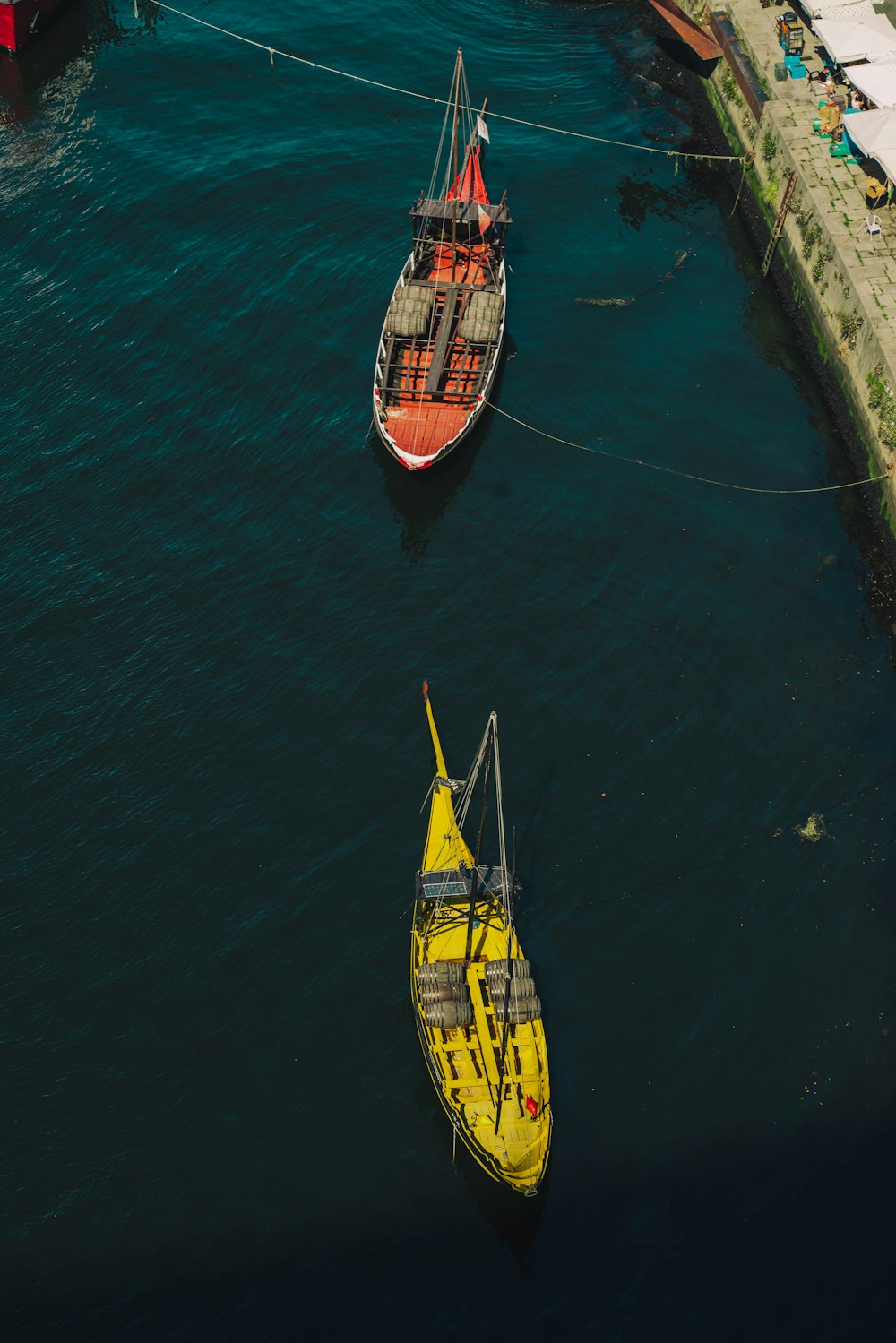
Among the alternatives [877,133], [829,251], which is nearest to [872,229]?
[829,251]

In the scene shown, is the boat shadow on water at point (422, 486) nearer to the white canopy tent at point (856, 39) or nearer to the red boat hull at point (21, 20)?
the white canopy tent at point (856, 39)

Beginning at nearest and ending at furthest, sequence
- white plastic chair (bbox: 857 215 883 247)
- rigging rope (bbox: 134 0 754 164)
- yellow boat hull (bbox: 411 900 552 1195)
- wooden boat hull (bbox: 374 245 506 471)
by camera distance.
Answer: yellow boat hull (bbox: 411 900 552 1195) → wooden boat hull (bbox: 374 245 506 471) → white plastic chair (bbox: 857 215 883 247) → rigging rope (bbox: 134 0 754 164)

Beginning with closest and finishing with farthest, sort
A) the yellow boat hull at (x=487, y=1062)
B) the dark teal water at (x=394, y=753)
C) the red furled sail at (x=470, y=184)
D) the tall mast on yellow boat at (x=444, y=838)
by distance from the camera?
the yellow boat hull at (x=487, y=1062) → the dark teal water at (x=394, y=753) → the tall mast on yellow boat at (x=444, y=838) → the red furled sail at (x=470, y=184)

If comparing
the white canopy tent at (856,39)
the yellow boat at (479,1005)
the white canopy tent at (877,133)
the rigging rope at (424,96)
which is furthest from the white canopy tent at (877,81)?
the yellow boat at (479,1005)

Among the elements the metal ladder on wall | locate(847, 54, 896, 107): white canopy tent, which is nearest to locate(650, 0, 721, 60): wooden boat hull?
locate(847, 54, 896, 107): white canopy tent

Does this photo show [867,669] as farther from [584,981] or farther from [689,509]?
[584,981]

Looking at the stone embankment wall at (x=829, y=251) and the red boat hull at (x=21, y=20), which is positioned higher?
the red boat hull at (x=21, y=20)

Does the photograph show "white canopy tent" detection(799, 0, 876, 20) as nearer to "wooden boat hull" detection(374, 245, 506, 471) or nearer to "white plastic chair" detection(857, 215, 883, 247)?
"white plastic chair" detection(857, 215, 883, 247)

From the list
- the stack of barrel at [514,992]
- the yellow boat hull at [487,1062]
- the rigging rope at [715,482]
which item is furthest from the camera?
the rigging rope at [715,482]
